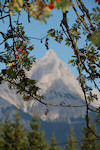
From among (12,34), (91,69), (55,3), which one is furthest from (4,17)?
(55,3)

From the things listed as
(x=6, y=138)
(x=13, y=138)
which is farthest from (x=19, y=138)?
(x=6, y=138)

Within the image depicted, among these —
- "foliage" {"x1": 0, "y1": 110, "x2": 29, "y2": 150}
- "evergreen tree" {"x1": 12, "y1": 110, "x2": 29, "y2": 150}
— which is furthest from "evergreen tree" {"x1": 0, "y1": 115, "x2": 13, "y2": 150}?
"evergreen tree" {"x1": 12, "y1": 110, "x2": 29, "y2": 150}

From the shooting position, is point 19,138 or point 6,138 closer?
point 19,138

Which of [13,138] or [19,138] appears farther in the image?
[19,138]

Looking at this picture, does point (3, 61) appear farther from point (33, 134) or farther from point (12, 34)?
point (33, 134)

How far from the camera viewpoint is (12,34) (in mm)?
5969

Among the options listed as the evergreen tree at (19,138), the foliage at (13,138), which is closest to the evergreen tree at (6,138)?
the foliage at (13,138)

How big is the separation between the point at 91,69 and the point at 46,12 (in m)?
4.01

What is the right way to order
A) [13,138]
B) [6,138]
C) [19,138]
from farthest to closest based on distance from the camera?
1. [6,138]
2. [19,138]
3. [13,138]

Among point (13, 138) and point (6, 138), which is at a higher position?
point (6, 138)

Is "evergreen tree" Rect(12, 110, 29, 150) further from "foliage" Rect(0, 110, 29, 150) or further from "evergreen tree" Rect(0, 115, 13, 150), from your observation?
"evergreen tree" Rect(0, 115, 13, 150)

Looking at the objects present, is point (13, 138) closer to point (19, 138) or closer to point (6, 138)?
point (19, 138)

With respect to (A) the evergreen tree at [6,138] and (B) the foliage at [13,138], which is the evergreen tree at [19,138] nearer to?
(B) the foliage at [13,138]

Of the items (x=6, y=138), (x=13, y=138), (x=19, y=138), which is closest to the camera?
(x=13, y=138)
